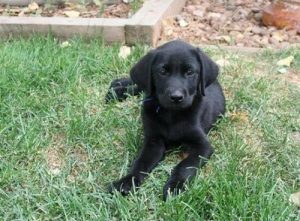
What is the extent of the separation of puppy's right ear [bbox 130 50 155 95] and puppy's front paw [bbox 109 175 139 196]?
634mm

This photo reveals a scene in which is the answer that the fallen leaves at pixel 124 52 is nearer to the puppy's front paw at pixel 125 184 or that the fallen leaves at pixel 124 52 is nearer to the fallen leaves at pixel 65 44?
the fallen leaves at pixel 65 44

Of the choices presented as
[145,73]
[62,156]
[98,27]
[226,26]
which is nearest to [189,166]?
[145,73]

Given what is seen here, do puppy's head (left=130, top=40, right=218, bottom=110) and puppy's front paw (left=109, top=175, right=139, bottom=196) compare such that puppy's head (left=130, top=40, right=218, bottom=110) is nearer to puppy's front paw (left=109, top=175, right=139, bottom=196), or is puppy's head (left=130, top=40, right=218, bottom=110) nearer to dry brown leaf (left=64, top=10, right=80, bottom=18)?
puppy's front paw (left=109, top=175, right=139, bottom=196)

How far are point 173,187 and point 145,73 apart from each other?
2.67ft

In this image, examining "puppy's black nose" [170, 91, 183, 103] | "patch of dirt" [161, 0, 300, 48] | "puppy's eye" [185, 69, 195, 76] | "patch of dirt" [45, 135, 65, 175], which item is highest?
"puppy's eye" [185, 69, 195, 76]

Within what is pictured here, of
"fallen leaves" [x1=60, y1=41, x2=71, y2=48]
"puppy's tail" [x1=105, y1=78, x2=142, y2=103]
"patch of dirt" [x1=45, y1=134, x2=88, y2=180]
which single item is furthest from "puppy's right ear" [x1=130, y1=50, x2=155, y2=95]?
"fallen leaves" [x1=60, y1=41, x2=71, y2=48]

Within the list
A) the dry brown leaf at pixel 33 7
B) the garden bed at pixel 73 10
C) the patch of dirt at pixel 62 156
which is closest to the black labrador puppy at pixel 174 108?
the patch of dirt at pixel 62 156

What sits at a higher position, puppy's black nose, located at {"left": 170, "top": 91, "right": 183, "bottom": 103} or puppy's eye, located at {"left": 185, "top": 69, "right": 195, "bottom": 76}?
puppy's eye, located at {"left": 185, "top": 69, "right": 195, "bottom": 76}

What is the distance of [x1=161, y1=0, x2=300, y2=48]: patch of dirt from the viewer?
6.15m

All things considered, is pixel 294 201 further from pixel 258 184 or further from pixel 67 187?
pixel 67 187

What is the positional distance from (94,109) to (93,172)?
35.5 inches

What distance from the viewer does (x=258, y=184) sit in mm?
3406

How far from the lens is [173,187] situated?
352 centimetres

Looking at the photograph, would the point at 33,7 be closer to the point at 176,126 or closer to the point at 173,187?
the point at 176,126
